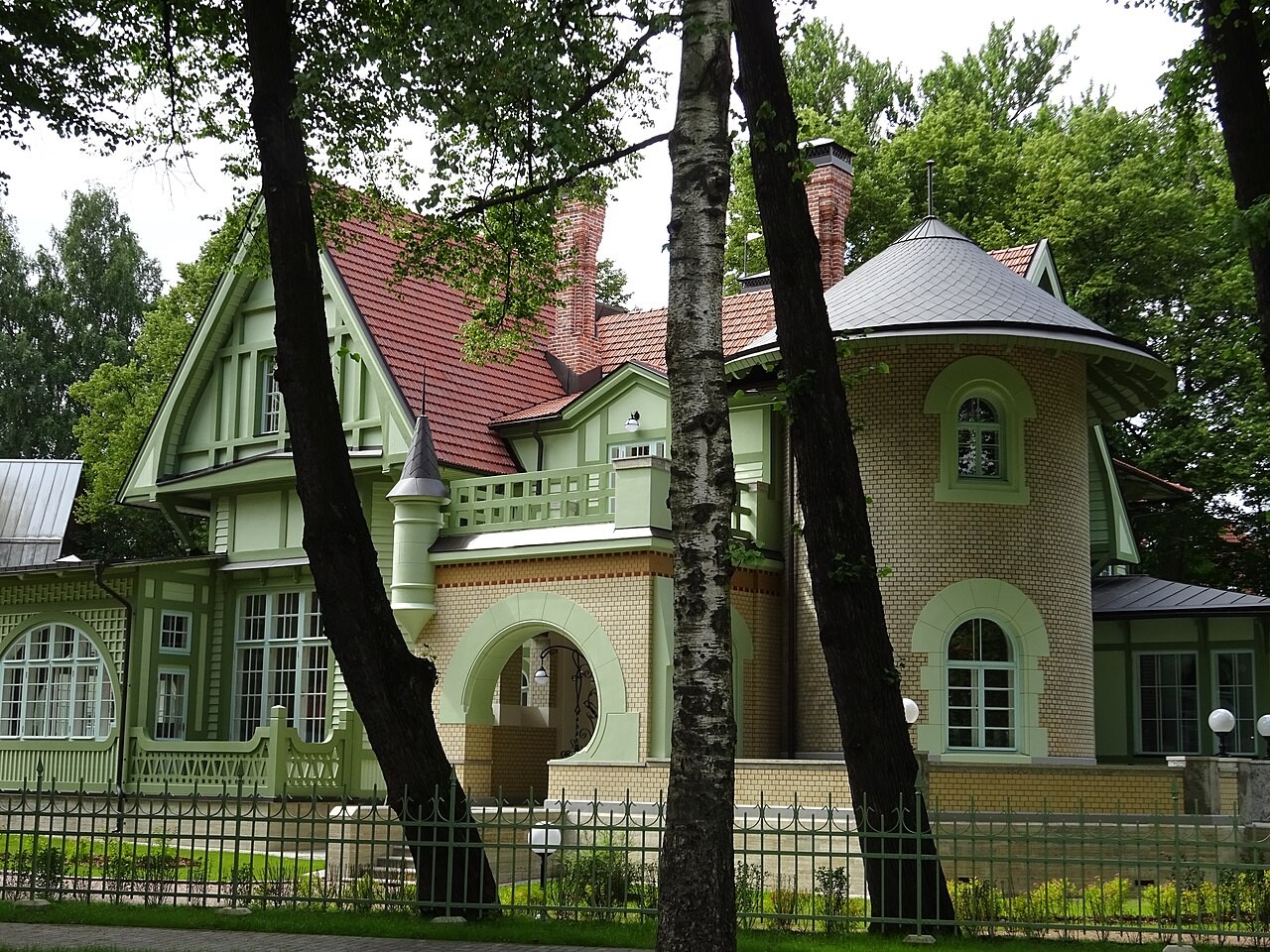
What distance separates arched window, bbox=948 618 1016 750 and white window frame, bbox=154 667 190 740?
1199cm

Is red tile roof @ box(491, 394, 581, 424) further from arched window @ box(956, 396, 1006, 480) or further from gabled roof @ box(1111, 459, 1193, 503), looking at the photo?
gabled roof @ box(1111, 459, 1193, 503)

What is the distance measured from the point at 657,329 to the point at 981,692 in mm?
9274

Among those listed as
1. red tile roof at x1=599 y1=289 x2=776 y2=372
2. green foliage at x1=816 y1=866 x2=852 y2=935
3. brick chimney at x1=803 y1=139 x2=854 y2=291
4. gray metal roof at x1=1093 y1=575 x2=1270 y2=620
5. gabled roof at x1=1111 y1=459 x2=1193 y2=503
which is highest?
brick chimney at x1=803 y1=139 x2=854 y2=291

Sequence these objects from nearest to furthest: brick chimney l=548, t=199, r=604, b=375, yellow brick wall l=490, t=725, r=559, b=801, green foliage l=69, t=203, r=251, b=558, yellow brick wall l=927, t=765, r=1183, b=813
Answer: yellow brick wall l=927, t=765, r=1183, b=813 → yellow brick wall l=490, t=725, r=559, b=801 → brick chimney l=548, t=199, r=604, b=375 → green foliage l=69, t=203, r=251, b=558

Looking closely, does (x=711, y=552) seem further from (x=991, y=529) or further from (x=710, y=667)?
(x=991, y=529)

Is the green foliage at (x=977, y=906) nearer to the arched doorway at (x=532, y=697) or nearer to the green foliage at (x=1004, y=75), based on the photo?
the arched doorway at (x=532, y=697)

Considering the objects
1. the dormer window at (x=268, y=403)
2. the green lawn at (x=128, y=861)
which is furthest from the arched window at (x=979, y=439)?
the dormer window at (x=268, y=403)

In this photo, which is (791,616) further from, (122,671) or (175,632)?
(122,671)

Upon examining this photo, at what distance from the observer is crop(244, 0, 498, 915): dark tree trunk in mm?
12031

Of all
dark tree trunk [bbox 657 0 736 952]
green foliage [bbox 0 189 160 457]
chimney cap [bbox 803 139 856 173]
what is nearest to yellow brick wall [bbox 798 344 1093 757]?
chimney cap [bbox 803 139 856 173]

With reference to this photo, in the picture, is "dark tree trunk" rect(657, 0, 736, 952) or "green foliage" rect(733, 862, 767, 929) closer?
"dark tree trunk" rect(657, 0, 736, 952)

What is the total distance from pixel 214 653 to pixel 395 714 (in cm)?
1349

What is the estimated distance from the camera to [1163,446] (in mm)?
30906

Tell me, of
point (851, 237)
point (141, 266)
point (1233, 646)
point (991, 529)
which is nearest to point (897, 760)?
point (991, 529)
